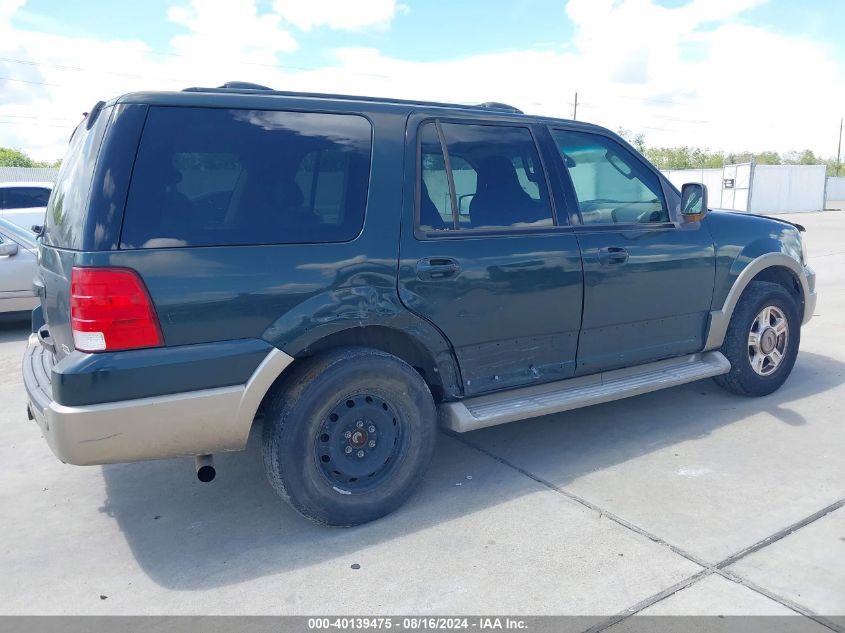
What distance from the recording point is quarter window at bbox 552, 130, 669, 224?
13.3ft

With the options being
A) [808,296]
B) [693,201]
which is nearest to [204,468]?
[693,201]

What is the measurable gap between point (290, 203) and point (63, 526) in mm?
1968

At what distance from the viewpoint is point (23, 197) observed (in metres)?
9.52

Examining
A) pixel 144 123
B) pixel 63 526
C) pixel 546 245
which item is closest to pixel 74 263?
pixel 144 123

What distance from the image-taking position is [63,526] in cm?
341

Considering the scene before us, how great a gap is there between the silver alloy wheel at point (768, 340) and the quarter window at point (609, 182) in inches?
47.5

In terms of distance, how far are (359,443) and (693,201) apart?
2.61 metres

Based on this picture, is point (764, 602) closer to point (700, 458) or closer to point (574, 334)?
point (700, 458)

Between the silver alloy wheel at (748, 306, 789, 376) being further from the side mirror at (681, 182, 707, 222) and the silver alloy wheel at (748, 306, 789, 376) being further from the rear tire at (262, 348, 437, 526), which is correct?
the rear tire at (262, 348, 437, 526)

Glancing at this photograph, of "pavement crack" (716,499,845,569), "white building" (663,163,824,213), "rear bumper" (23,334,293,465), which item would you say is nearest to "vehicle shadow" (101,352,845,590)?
"rear bumper" (23,334,293,465)

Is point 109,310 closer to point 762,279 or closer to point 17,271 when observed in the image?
point 762,279

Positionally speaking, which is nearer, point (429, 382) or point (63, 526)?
point (63, 526)

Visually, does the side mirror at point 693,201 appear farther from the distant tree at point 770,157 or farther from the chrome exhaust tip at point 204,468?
the distant tree at point 770,157

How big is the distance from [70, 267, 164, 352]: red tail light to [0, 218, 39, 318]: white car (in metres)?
5.42
